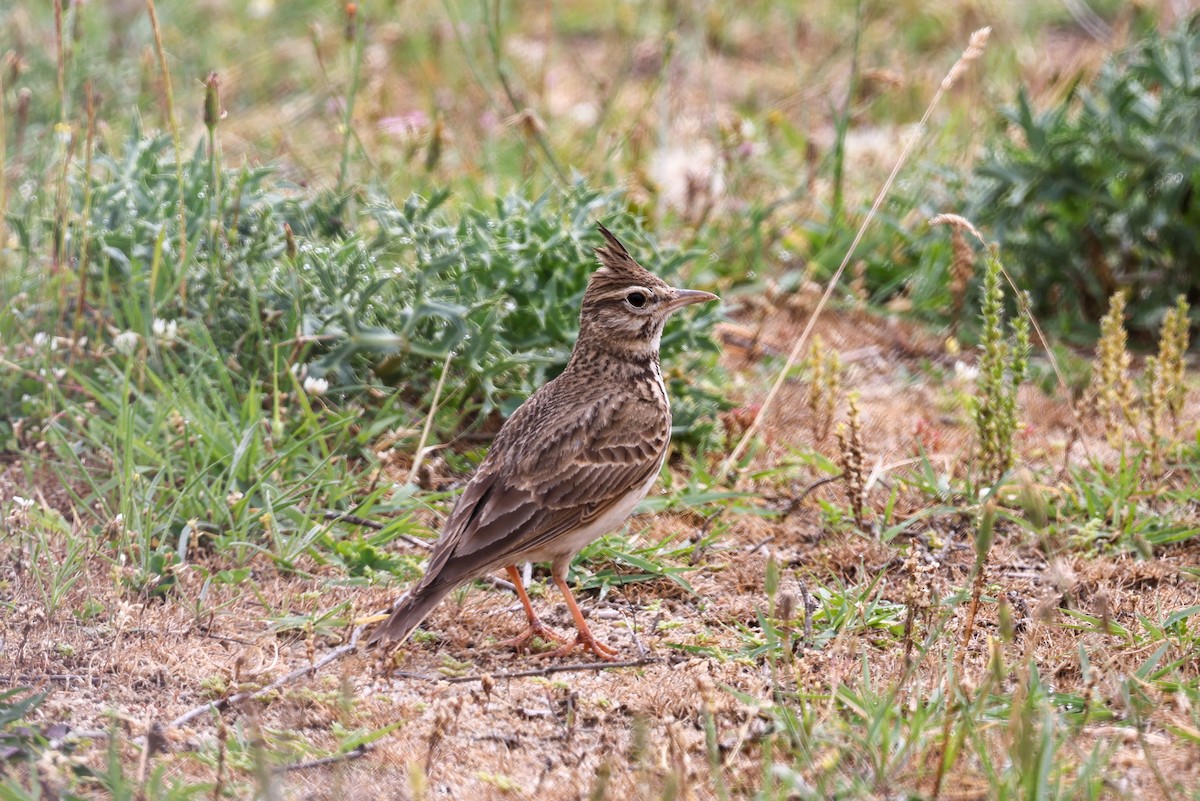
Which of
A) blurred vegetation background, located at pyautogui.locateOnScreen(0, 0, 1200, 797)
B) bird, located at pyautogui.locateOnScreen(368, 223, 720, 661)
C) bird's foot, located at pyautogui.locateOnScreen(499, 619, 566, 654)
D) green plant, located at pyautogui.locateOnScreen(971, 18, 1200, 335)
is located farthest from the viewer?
green plant, located at pyautogui.locateOnScreen(971, 18, 1200, 335)

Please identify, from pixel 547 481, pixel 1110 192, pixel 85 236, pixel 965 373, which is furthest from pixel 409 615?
pixel 1110 192

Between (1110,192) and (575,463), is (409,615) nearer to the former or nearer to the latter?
(575,463)

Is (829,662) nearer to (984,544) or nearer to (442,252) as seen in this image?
(984,544)

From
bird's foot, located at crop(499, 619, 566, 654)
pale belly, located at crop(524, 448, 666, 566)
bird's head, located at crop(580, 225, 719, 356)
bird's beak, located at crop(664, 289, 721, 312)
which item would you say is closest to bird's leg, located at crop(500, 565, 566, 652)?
bird's foot, located at crop(499, 619, 566, 654)

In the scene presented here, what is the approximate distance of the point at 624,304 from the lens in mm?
4660

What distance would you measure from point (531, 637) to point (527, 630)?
0.04 meters

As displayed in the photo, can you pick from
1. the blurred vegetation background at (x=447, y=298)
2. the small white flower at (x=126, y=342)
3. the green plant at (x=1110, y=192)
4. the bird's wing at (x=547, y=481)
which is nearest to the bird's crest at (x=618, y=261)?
the bird's wing at (x=547, y=481)

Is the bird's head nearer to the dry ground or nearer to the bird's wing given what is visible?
the bird's wing

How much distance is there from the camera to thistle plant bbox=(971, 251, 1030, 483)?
15.1 feet

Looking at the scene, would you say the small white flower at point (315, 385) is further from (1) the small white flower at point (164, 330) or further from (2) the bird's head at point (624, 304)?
(2) the bird's head at point (624, 304)

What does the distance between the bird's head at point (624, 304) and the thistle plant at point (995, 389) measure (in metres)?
0.97

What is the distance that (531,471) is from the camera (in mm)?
4234

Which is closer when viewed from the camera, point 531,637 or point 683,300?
point 531,637

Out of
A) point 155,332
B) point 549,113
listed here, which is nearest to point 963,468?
point 155,332
